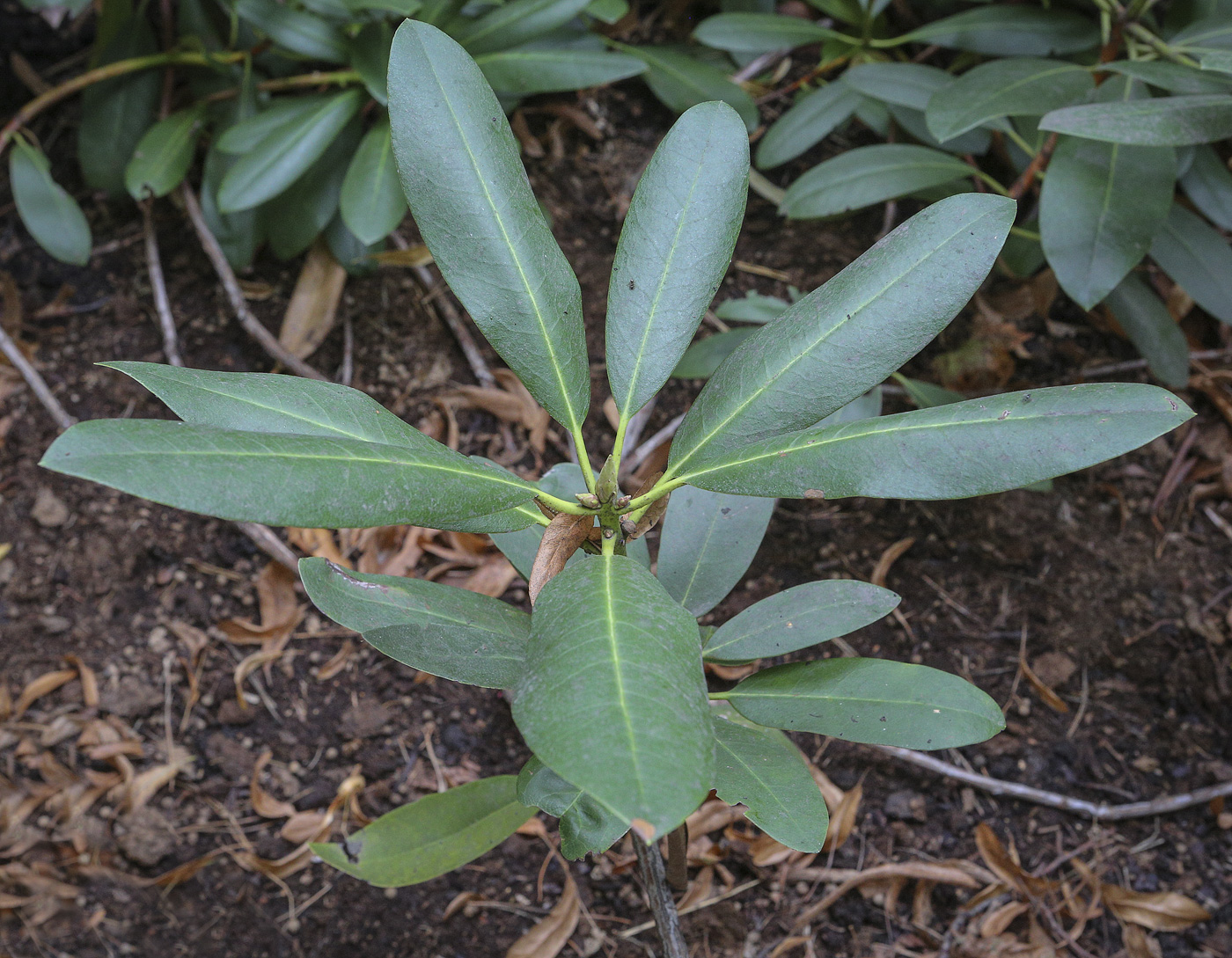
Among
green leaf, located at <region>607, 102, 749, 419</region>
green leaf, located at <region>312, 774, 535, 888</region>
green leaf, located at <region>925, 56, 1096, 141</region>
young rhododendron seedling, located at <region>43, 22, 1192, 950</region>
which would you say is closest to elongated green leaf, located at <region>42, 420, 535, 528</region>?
young rhododendron seedling, located at <region>43, 22, 1192, 950</region>

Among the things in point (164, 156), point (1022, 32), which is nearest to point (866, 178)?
point (1022, 32)

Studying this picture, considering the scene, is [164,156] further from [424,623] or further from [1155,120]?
[1155,120]

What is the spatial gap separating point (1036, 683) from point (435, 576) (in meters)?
1.08

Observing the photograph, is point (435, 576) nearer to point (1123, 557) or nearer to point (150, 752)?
point (150, 752)

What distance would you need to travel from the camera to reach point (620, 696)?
595 millimetres

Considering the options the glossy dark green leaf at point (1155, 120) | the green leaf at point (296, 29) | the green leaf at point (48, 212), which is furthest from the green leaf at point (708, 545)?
the green leaf at point (48, 212)

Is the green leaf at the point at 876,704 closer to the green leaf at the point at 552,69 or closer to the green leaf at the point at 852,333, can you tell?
the green leaf at the point at 852,333

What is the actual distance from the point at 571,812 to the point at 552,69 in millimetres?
1312

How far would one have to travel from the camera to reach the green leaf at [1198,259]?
1467 millimetres

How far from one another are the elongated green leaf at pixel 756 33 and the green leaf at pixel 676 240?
3.10ft

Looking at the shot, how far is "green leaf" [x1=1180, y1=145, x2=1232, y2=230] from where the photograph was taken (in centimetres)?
151

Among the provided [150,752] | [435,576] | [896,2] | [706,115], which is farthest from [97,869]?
[896,2]

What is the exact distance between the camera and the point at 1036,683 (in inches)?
58.3

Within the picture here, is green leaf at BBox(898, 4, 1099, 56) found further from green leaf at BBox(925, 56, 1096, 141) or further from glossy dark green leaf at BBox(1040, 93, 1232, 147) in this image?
glossy dark green leaf at BBox(1040, 93, 1232, 147)
